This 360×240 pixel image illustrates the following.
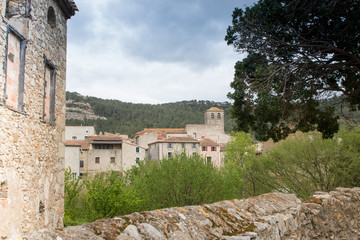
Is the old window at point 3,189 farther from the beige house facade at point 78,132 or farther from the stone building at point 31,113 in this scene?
the beige house facade at point 78,132

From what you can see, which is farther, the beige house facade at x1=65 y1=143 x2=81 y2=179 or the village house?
the village house

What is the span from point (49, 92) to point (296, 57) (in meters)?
6.56

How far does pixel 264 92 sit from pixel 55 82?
17.9ft

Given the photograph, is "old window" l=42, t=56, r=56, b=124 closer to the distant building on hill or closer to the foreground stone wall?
the foreground stone wall

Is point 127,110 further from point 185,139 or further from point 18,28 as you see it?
point 18,28

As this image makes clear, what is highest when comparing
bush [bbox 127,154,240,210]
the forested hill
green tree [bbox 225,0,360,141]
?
the forested hill

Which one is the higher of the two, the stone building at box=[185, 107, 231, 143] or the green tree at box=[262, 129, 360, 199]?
the stone building at box=[185, 107, 231, 143]

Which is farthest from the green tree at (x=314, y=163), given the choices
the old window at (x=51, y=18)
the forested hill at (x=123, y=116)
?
the forested hill at (x=123, y=116)

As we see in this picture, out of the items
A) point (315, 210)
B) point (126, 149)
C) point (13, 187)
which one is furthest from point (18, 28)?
point (126, 149)

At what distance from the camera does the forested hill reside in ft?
270

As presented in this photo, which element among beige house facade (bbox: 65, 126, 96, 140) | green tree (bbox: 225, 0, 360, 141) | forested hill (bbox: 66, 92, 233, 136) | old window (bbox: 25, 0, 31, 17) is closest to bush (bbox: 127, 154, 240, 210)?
green tree (bbox: 225, 0, 360, 141)

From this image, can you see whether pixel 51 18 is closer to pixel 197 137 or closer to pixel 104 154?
pixel 104 154

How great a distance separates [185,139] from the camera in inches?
1791

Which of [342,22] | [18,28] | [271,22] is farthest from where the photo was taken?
[271,22]
